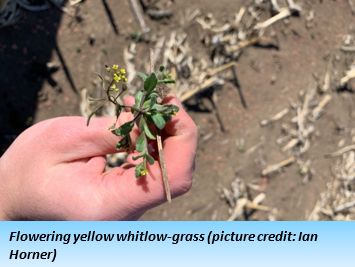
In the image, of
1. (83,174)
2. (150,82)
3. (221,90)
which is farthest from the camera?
(221,90)

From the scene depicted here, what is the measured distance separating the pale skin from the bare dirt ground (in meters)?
1.93

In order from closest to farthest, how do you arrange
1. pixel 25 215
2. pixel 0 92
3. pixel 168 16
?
pixel 25 215 < pixel 0 92 < pixel 168 16

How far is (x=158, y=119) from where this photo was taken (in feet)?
4.74

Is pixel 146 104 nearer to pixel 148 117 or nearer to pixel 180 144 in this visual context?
pixel 148 117

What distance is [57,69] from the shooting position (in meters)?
3.66

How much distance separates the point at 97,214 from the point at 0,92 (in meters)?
2.83

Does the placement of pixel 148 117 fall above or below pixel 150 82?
below

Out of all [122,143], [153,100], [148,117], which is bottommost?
[122,143]

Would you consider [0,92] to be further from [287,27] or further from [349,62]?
[349,62]

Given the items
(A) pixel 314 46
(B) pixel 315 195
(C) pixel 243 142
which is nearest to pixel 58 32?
(C) pixel 243 142

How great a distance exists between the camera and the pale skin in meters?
1.67

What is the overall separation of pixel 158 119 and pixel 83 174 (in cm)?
79

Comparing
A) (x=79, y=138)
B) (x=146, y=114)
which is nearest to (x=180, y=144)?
(x=146, y=114)

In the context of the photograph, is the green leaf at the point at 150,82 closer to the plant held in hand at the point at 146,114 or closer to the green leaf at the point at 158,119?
the plant held in hand at the point at 146,114
